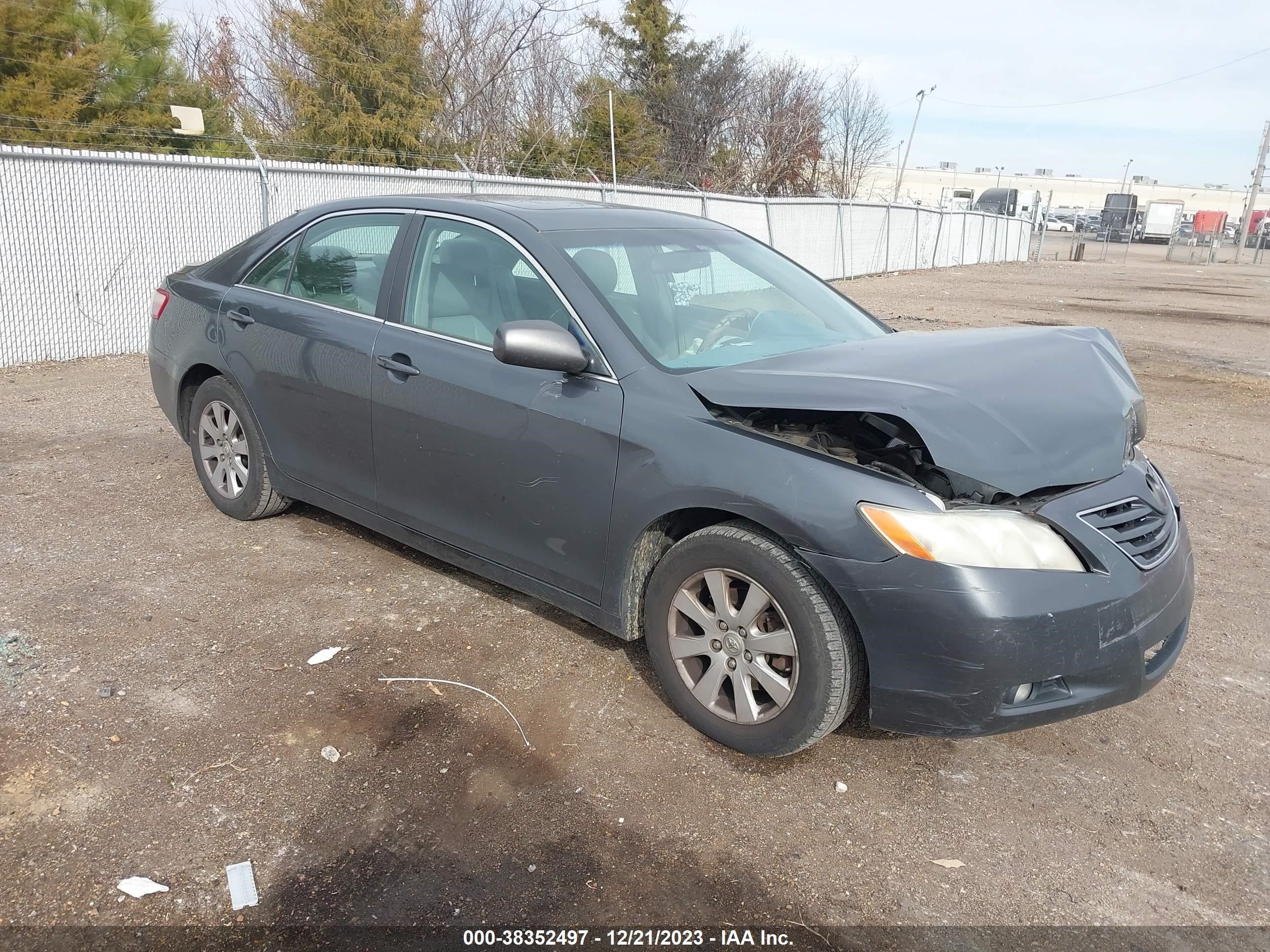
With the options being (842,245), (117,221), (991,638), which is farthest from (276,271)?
(842,245)

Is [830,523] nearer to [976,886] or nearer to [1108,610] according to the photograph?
[1108,610]

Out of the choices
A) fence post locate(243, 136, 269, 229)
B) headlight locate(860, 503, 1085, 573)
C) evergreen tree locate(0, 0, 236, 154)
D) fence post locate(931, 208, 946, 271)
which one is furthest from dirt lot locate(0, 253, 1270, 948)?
fence post locate(931, 208, 946, 271)

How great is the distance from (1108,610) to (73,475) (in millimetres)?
5657

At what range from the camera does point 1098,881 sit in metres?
2.68

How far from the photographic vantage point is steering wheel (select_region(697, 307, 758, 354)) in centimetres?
368

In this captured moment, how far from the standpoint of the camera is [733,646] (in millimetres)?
3111

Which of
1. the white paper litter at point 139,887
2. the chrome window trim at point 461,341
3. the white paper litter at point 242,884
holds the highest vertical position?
the chrome window trim at point 461,341

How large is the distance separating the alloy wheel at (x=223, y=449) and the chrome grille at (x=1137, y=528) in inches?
151

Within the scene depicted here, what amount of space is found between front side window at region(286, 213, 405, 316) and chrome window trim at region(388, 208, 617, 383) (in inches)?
7.8

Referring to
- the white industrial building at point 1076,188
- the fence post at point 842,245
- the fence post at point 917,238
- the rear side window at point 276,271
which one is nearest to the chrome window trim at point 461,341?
the rear side window at point 276,271

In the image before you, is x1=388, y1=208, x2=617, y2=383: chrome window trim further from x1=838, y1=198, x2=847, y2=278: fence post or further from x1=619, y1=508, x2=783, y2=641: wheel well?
x1=838, y1=198, x2=847, y2=278: fence post

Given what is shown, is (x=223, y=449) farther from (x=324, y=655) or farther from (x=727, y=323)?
(x=727, y=323)

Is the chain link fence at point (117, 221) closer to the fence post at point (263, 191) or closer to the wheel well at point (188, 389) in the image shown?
the fence post at point (263, 191)

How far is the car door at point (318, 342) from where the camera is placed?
13.7 feet
